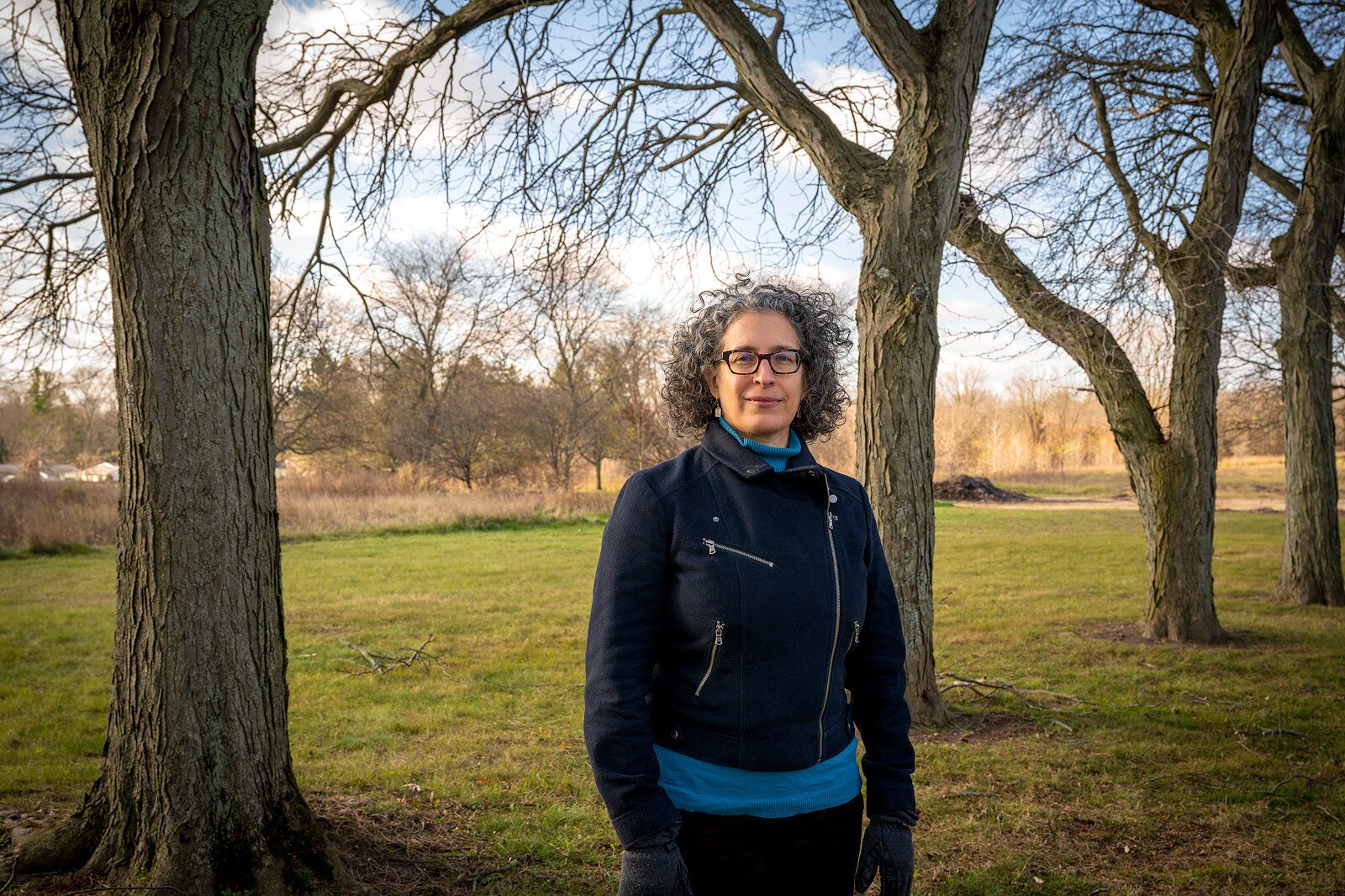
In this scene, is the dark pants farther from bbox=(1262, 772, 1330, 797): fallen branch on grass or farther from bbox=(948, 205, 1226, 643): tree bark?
bbox=(948, 205, 1226, 643): tree bark

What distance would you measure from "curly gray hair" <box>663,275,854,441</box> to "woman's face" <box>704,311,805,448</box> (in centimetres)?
4

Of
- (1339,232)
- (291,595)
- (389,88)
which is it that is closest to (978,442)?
(1339,232)

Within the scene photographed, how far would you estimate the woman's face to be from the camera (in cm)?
218

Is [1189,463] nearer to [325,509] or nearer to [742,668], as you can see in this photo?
[742,668]

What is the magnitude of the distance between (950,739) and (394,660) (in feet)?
16.0

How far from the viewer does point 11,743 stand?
5.57 m

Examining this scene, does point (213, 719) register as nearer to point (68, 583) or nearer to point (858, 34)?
point (858, 34)

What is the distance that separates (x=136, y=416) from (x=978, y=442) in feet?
187

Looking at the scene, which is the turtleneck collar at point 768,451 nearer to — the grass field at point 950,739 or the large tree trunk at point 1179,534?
the grass field at point 950,739

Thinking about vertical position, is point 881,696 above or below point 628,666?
below

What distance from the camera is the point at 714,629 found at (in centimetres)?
197

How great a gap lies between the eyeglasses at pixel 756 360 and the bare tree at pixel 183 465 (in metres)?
2.00

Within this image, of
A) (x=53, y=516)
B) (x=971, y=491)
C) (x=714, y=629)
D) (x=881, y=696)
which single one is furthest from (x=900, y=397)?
(x=971, y=491)

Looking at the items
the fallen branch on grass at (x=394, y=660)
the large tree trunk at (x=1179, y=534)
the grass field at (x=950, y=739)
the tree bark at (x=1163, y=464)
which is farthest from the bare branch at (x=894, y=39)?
the fallen branch on grass at (x=394, y=660)
